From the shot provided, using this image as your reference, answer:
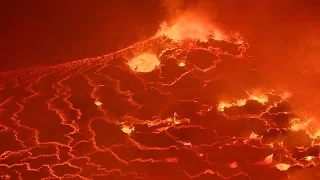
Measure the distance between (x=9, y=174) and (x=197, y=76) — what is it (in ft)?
10.9

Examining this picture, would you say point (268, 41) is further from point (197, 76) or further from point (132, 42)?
point (132, 42)

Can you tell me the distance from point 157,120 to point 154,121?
0.16ft

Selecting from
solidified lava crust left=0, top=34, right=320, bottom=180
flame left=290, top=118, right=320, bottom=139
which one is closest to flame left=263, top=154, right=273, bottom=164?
solidified lava crust left=0, top=34, right=320, bottom=180

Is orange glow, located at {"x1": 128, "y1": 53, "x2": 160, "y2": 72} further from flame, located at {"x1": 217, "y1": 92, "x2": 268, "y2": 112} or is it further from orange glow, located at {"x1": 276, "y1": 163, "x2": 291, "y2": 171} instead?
orange glow, located at {"x1": 276, "y1": 163, "x2": 291, "y2": 171}

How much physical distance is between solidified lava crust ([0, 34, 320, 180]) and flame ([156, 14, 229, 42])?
0.91ft

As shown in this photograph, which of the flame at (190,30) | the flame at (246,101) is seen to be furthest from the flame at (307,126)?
the flame at (190,30)

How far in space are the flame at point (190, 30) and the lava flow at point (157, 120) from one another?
16cm

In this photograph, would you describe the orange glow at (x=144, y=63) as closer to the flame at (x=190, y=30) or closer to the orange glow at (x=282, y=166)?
the flame at (x=190, y=30)

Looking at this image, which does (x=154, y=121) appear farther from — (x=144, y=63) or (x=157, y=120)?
(x=144, y=63)

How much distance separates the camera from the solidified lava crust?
5266 millimetres

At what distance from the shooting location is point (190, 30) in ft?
26.3

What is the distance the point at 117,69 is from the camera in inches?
280

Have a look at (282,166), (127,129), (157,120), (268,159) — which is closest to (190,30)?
(157,120)

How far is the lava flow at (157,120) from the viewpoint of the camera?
5.27 metres
